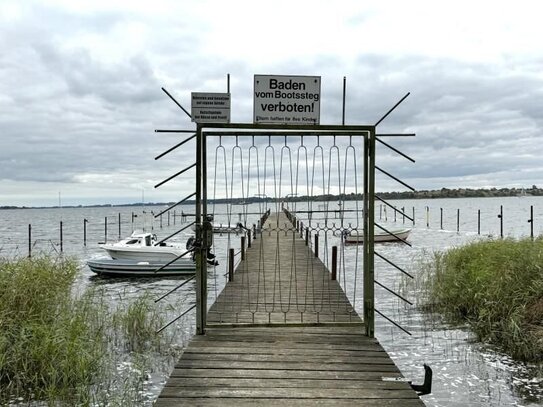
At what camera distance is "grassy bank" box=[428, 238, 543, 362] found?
29.3 feet

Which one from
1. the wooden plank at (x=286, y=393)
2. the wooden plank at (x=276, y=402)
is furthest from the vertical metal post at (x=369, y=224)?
the wooden plank at (x=276, y=402)

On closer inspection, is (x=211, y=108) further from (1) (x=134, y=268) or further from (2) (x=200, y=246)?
(1) (x=134, y=268)

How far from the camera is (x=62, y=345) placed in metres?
7.49

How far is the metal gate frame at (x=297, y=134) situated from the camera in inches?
245

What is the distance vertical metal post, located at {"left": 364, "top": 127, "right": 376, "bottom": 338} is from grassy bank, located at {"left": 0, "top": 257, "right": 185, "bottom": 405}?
3599 mm

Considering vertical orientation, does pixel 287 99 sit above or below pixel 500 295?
above

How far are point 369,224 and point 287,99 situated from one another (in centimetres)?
185

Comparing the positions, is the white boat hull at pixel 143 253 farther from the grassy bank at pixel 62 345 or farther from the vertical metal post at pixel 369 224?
the vertical metal post at pixel 369 224

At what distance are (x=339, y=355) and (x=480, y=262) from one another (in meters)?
9.11

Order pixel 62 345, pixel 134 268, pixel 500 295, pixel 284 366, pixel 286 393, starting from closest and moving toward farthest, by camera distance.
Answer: pixel 286 393 < pixel 284 366 < pixel 62 345 < pixel 500 295 < pixel 134 268

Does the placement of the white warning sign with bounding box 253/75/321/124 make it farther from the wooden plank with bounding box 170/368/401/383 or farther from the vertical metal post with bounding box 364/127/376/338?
the wooden plank with bounding box 170/368/401/383

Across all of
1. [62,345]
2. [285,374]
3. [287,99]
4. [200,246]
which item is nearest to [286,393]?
[285,374]

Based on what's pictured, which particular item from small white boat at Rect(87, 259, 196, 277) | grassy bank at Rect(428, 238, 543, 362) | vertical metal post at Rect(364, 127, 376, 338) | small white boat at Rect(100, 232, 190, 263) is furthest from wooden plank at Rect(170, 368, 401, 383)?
small white boat at Rect(100, 232, 190, 263)

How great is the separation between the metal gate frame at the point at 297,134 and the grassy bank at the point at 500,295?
4.18m
